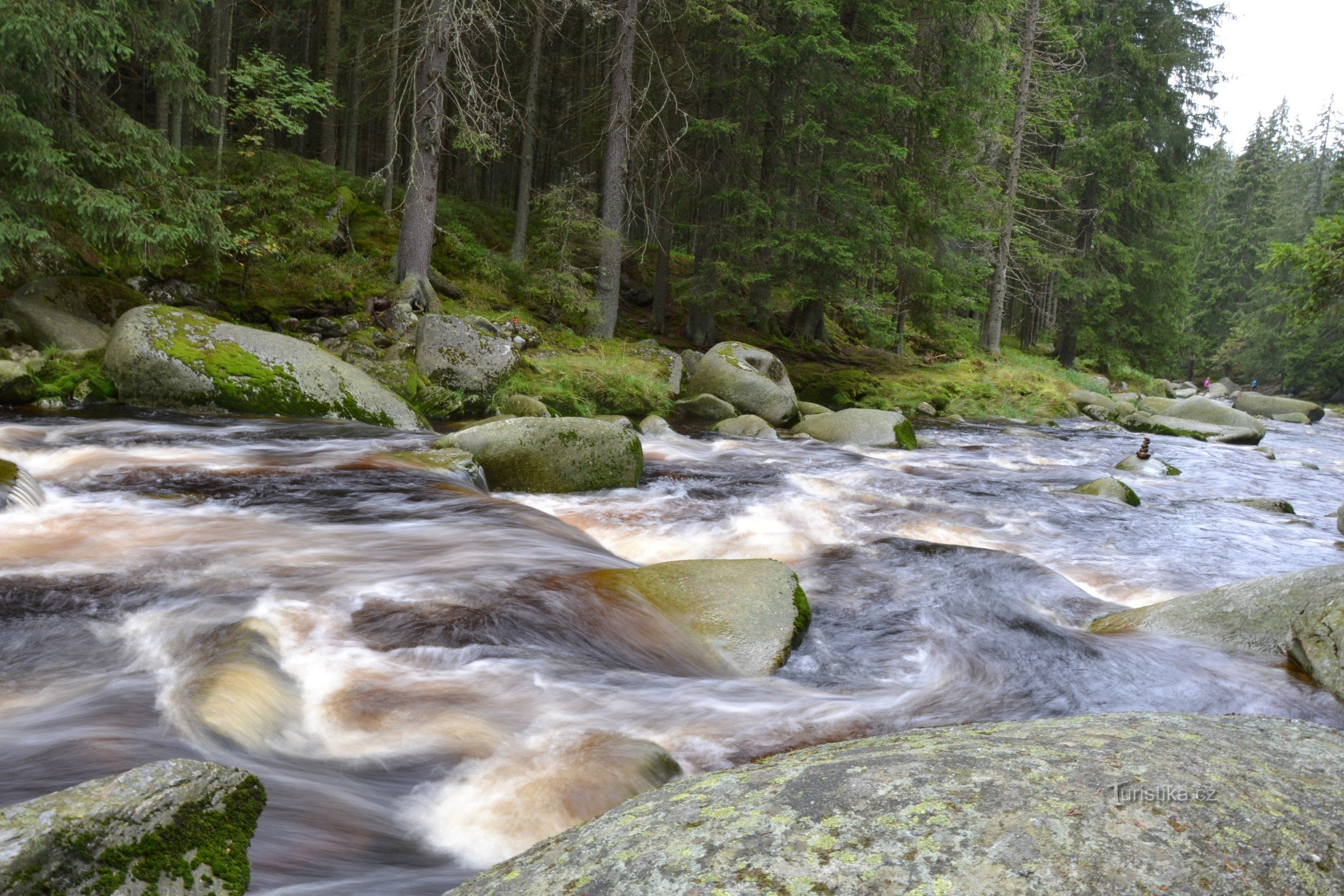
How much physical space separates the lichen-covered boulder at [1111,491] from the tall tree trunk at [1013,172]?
15.7 m

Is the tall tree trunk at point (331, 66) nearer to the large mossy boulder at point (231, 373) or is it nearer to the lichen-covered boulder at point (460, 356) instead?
the lichen-covered boulder at point (460, 356)

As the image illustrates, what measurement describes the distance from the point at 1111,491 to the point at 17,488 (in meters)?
11.0

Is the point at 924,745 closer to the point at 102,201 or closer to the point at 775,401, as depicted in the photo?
the point at 102,201

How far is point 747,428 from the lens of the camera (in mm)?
13703

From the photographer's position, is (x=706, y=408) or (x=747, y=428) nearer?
(x=747, y=428)

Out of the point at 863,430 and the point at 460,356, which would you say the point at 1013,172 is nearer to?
the point at 863,430

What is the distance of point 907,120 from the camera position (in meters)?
18.4

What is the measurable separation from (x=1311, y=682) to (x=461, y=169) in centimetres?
2710

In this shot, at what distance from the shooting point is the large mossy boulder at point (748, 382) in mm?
14984

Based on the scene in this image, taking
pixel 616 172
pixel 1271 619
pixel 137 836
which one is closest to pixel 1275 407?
pixel 616 172

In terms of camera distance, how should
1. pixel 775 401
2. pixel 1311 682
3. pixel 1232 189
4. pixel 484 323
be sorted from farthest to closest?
pixel 1232 189, pixel 775 401, pixel 484 323, pixel 1311 682

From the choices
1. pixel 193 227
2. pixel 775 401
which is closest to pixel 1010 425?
pixel 775 401

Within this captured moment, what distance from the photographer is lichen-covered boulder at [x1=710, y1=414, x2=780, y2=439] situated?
A: 44.7ft

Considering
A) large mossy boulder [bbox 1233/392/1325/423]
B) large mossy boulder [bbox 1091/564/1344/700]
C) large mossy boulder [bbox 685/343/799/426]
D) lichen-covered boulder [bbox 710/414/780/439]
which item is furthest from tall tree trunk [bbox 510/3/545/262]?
large mossy boulder [bbox 1233/392/1325/423]
